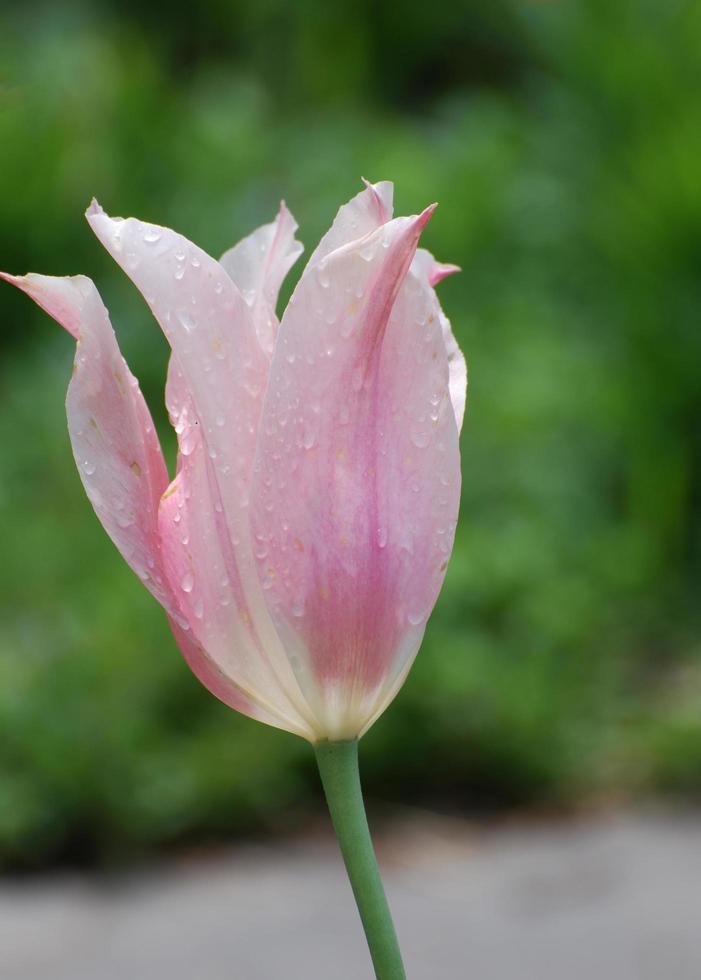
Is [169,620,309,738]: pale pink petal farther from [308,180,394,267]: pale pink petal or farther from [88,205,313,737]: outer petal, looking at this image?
[308,180,394,267]: pale pink petal

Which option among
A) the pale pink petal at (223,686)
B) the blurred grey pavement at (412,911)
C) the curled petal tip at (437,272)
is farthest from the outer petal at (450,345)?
the blurred grey pavement at (412,911)

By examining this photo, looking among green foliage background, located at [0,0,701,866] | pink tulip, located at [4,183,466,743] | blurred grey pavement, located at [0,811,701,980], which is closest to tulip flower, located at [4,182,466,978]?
pink tulip, located at [4,183,466,743]

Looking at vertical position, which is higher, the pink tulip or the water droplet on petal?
the water droplet on petal

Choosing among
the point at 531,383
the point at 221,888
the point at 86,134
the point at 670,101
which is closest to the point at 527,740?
the point at 221,888

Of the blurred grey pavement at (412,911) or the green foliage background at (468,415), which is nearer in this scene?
the blurred grey pavement at (412,911)

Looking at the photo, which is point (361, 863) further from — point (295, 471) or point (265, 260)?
point (265, 260)

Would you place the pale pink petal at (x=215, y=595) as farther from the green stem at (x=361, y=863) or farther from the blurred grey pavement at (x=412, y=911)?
the blurred grey pavement at (x=412, y=911)
